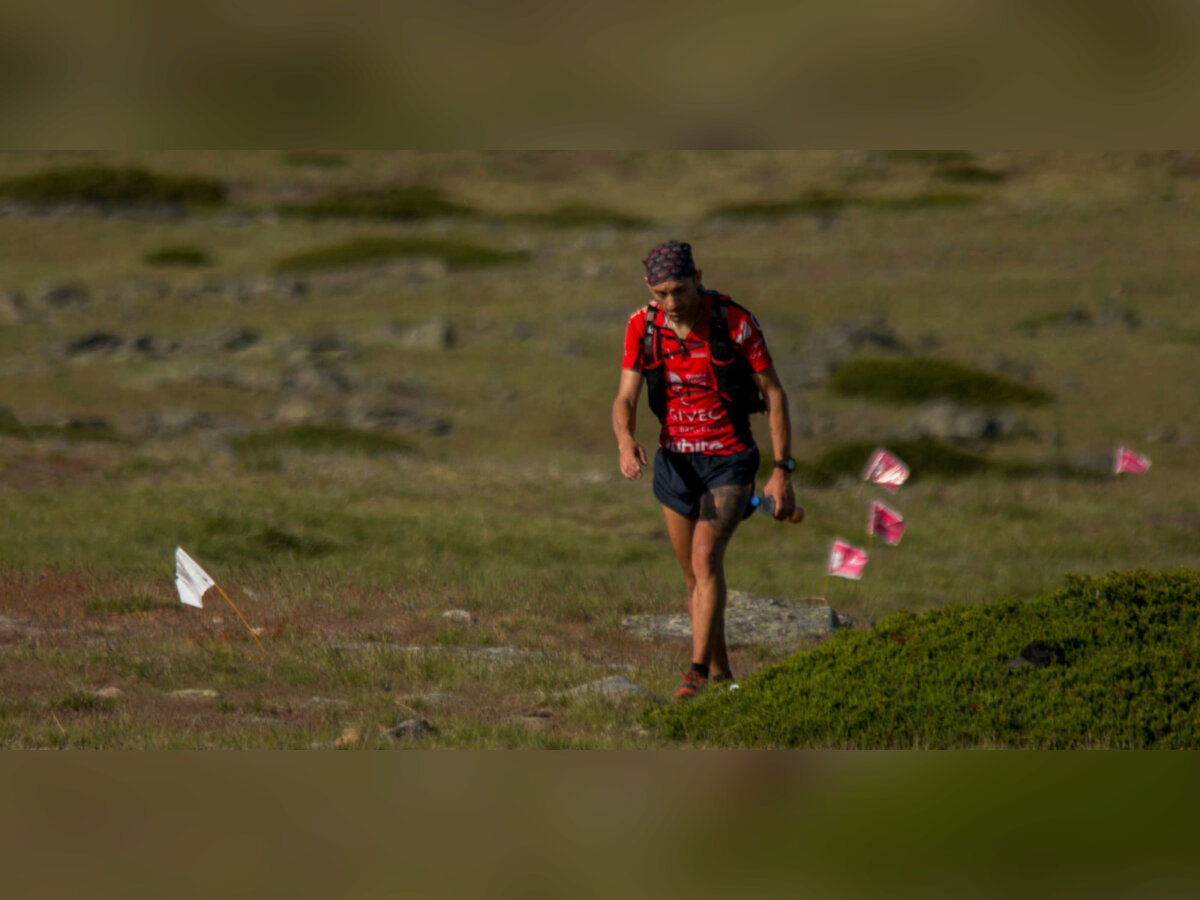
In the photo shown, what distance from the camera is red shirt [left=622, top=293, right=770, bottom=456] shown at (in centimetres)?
798

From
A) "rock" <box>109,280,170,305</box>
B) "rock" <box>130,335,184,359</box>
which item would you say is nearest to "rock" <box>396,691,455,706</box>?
"rock" <box>130,335,184,359</box>

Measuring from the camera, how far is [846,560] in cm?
1173

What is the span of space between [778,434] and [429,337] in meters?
30.7

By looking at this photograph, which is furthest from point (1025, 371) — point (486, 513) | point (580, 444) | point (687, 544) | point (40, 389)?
point (687, 544)

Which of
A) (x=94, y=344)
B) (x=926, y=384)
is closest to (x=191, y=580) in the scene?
(x=926, y=384)

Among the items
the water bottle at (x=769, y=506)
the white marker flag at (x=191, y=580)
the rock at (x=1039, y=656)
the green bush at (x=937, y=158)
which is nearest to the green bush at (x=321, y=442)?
the white marker flag at (x=191, y=580)

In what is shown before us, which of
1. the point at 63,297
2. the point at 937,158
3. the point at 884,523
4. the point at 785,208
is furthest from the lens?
the point at 937,158

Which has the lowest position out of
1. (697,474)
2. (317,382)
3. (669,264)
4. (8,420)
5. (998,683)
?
(998,683)

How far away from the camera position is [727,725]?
743 centimetres

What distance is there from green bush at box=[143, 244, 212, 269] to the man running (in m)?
43.6

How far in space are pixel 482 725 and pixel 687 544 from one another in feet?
5.23

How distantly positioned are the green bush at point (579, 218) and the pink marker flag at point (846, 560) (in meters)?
45.8

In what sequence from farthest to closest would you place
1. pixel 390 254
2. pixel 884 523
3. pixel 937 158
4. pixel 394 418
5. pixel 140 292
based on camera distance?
pixel 937 158
pixel 390 254
pixel 140 292
pixel 394 418
pixel 884 523

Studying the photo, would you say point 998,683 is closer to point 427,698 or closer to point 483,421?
point 427,698
